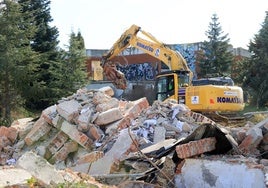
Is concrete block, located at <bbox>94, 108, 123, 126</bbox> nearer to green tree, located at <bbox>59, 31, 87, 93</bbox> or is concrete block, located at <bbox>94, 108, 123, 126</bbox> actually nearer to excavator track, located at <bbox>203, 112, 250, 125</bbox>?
excavator track, located at <bbox>203, 112, 250, 125</bbox>

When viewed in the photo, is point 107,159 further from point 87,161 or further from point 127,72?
point 127,72

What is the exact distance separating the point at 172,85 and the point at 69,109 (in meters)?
6.23

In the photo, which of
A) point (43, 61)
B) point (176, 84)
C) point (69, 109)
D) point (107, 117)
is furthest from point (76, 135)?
point (43, 61)

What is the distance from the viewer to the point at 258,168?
6434 mm

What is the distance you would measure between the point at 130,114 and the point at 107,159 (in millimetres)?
2572

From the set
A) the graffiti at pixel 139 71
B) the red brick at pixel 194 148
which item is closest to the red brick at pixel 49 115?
the red brick at pixel 194 148

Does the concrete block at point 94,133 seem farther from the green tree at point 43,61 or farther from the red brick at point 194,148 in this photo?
the green tree at point 43,61

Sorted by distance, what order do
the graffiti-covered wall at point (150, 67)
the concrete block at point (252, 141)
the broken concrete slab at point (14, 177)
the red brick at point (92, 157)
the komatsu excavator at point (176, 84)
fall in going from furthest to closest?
the graffiti-covered wall at point (150, 67) < the komatsu excavator at point (176, 84) < the red brick at point (92, 157) < the concrete block at point (252, 141) < the broken concrete slab at point (14, 177)

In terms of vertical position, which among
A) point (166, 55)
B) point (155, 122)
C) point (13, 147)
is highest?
point (166, 55)

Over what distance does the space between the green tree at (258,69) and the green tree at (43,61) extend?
12424mm

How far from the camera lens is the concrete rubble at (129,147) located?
649cm

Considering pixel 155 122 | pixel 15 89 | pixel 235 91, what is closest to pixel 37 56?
pixel 15 89

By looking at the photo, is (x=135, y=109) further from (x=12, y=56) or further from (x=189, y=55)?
(x=189, y=55)

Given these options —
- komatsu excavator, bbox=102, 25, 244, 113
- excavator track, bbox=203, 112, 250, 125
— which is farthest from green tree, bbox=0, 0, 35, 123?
excavator track, bbox=203, 112, 250, 125
